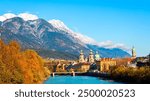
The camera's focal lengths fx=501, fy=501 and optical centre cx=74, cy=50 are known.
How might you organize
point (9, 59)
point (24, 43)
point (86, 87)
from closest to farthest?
point (86, 87), point (9, 59), point (24, 43)

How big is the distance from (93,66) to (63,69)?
365 centimetres

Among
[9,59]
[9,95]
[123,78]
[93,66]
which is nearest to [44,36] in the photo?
[93,66]

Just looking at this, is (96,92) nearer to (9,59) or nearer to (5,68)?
(5,68)

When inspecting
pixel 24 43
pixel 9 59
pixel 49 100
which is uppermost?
pixel 24 43

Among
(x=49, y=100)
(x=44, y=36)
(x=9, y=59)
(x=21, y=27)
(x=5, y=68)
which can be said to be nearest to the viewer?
(x=49, y=100)

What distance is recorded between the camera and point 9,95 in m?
6.29

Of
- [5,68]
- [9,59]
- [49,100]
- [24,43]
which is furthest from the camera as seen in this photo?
[24,43]

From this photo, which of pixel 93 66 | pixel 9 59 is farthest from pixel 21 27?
pixel 9 59

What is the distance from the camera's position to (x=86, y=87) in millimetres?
6262

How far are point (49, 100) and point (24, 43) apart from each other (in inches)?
1310

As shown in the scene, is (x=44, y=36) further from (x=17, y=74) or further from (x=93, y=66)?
(x=17, y=74)

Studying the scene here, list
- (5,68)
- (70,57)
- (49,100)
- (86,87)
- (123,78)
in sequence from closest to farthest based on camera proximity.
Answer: (49,100) < (86,87) < (5,68) < (123,78) < (70,57)

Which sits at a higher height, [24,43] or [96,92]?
[24,43]

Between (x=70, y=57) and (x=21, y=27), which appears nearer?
(x=21, y=27)
